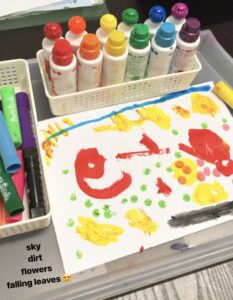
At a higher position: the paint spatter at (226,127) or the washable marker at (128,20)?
the washable marker at (128,20)

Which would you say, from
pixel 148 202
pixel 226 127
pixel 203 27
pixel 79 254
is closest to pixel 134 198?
pixel 148 202

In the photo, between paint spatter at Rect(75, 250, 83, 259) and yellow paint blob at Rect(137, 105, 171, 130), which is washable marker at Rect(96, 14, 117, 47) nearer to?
yellow paint blob at Rect(137, 105, 171, 130)

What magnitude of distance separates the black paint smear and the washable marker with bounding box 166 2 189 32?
0.99 ft

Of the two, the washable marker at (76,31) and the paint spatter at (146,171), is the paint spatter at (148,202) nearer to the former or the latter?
the paint spatter at (146,171)

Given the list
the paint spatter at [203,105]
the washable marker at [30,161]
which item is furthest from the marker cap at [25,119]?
the paint spatter at [203,105]

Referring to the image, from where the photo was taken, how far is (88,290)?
521 millimetres

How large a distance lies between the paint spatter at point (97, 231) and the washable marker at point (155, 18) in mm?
319

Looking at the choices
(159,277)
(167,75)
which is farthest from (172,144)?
(159,277)

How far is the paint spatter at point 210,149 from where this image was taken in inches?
25.0

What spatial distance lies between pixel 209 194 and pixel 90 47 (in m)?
0.30

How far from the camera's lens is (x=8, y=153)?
535 mm

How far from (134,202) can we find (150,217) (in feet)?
0.11

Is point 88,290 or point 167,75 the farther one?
point 167,75

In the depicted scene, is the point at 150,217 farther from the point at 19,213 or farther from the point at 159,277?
the point at 19,213
